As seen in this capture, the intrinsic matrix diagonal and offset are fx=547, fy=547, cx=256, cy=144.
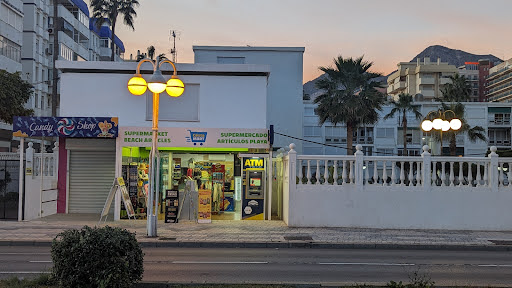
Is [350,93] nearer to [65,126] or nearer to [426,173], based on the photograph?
[426,173]

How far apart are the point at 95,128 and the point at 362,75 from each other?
92.1 ft

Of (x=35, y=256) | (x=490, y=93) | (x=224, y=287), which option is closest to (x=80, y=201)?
(x=35, y=256)

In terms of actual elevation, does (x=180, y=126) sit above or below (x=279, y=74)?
below

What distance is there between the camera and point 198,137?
20.4 m

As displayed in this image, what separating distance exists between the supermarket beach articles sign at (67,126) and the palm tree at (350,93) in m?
27.0

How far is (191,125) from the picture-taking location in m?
22.3

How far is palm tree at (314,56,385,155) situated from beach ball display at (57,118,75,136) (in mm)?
27487

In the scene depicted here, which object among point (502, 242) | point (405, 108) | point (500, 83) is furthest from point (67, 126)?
point (500, 83)

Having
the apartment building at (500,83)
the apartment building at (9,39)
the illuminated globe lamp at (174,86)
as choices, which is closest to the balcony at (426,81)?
the apartment building at (500,83)

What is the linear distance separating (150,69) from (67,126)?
14.9 ft

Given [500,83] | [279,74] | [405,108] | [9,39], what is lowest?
[405,108]

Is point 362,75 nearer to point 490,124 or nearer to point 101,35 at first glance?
point 490,124

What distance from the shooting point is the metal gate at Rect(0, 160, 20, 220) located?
1997cm

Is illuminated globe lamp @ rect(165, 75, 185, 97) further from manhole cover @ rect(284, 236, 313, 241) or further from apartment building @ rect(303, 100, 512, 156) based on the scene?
apartment building @ rect(303, 100, 512, 156)
